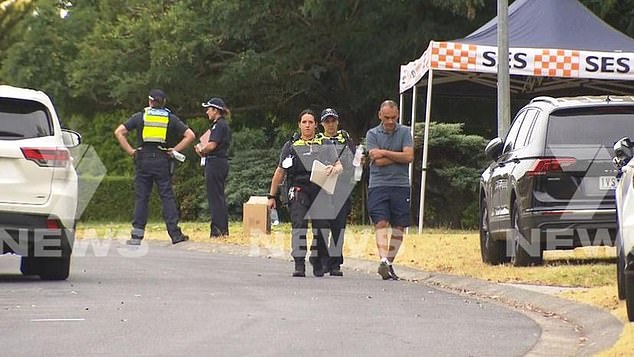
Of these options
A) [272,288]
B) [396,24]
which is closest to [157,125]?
[272,288]

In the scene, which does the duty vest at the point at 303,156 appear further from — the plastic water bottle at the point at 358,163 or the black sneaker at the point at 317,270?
the black sneaker at the point at 317,270

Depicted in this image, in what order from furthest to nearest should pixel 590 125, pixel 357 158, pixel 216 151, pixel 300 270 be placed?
pixel 216 151
pixel 357 158
pixel 300 270
pixel 590 125

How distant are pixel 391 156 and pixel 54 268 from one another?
3540 mm

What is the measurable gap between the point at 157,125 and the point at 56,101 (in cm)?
1852

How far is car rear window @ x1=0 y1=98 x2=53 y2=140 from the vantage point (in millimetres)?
14453

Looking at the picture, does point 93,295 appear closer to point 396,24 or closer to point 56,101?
point 396,24

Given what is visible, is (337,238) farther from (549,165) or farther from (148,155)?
(148,155)

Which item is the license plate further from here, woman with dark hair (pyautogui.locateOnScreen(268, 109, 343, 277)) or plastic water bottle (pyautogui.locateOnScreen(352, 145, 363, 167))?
woman with dark hair (pyautogui.locateOnScreen(268, 109, 343, 277))

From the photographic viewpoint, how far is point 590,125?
15625 millimetres

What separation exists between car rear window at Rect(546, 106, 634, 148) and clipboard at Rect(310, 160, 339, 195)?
7.60 ft

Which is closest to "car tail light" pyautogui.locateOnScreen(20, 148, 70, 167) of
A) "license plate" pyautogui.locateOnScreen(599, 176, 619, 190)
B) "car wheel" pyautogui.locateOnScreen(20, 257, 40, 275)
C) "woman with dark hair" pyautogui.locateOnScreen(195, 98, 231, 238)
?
"car wheel" pyautogui.locateOnScreen(20, 257, 40, 275)

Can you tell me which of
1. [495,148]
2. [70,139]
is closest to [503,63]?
[495,148]

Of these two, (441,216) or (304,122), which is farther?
(441,216)

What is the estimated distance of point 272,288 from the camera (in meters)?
14.4
